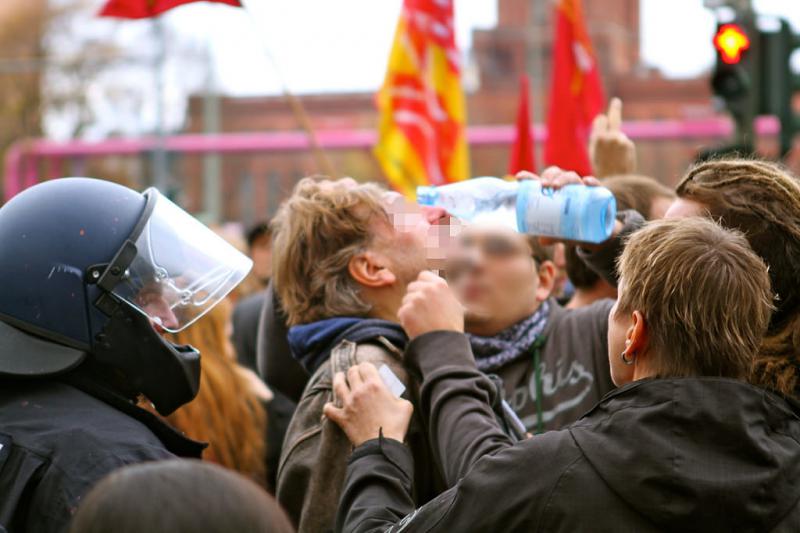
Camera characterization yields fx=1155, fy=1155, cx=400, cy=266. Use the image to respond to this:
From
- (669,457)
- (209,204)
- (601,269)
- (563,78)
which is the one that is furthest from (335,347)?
(209,204)

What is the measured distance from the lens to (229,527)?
4.72 feet

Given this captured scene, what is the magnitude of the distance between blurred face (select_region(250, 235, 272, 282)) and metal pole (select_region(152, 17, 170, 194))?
7290mm

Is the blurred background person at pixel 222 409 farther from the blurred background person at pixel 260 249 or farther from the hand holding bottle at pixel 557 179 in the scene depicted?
the blurred background person at pixel 260 249

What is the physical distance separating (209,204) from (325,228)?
1423 cm

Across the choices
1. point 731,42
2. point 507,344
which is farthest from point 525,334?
point 731,42

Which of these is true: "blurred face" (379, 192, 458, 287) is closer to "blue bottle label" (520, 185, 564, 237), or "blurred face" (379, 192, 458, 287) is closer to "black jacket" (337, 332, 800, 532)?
"blue bottle label" (520, 185, 564, 237)

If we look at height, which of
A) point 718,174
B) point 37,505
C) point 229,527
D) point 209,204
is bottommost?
point 209,204

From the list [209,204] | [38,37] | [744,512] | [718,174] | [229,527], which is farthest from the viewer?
[38,37]

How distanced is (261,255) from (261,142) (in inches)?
327

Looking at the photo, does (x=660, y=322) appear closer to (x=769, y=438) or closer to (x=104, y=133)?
(x=769, y=438)

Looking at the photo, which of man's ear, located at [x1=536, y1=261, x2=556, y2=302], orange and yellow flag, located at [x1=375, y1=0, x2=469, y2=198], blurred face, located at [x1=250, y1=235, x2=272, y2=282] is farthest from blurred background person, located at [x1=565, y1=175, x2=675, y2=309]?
blurred face, located at [x1=250, y1=235, x2=272, y2=282]

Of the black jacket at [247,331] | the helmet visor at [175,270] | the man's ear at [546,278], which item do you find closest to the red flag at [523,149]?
the black jacket at [247,331]

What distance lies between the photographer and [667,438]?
1.99 meters

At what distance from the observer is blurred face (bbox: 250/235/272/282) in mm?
8477
